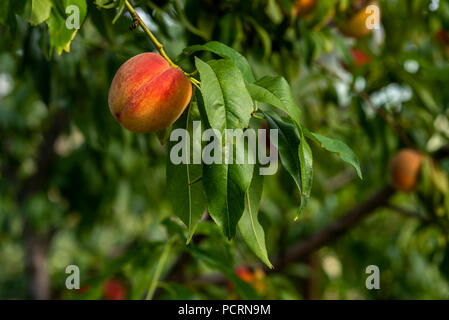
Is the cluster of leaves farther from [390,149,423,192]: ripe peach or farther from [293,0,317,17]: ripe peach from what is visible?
[390,149,423,192]: ripe peach

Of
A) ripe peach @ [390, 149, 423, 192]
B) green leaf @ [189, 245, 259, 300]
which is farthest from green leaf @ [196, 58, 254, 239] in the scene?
ripe peach @ [390, 149, 423, 192]

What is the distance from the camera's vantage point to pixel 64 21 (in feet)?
2.07

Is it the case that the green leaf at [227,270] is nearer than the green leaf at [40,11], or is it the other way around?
the green leaf at [40,11]

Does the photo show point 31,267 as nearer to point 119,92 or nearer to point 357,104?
point 357,104

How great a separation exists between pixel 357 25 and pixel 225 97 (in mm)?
969

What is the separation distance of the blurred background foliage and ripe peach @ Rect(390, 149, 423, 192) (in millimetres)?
28

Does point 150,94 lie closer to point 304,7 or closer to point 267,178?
point 304,7

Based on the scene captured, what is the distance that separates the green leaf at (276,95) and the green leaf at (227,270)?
427 mm

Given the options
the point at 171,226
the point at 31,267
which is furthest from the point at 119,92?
the point at 31,267

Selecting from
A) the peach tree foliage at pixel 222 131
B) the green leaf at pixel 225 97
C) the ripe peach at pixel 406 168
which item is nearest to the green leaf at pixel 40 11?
the peach tree foliage at pixel 222 131

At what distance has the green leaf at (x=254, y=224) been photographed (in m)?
0.58

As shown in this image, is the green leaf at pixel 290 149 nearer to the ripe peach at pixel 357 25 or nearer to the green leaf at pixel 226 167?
the green leaf at pixel 226 167

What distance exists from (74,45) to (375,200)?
3.70 ft

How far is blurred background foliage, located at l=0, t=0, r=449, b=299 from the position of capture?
100 centimetres
